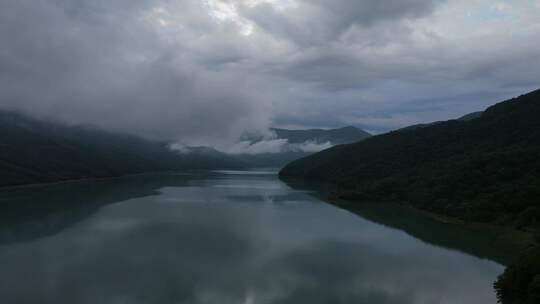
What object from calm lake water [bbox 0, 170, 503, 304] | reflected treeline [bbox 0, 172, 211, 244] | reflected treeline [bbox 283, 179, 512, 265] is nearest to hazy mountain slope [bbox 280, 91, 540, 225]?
reflected treeline [bbox 283, 179, 512, 265]

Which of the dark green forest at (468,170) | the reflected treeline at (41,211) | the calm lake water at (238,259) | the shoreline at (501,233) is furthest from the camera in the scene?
the dark green forest at (468,170)

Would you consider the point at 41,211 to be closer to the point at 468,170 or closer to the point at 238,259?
the point at 238,259

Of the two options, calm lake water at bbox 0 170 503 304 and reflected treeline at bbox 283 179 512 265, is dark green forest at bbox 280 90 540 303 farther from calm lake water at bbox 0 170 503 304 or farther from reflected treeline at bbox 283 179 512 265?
calm lake water at bbox 0 170 503 304

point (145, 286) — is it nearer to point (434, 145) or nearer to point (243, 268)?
point (243, 268)

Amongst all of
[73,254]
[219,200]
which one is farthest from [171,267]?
[219,200]

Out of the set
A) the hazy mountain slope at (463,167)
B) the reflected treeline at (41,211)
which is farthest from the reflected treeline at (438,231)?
the reflected treeline at (41,211)

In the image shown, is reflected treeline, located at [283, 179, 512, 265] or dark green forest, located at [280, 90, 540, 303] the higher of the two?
dark green forest, located at [280, 90, 540, 303]

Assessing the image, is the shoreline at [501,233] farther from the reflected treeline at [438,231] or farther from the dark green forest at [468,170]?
the dark green forest at [468,170]
